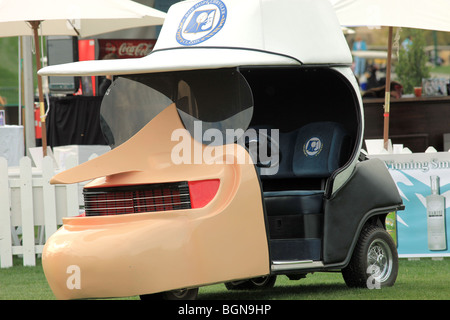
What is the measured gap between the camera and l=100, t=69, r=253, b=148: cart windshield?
251 inches

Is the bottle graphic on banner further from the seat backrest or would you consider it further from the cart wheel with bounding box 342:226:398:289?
the seat backrest

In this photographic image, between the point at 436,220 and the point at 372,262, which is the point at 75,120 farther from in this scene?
the point at 372,262

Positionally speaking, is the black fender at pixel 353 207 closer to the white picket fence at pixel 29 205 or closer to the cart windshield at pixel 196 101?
the cart windshield at pixel 196 101

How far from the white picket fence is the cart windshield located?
353 centimetres

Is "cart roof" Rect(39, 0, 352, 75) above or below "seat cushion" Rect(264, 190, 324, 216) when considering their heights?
above

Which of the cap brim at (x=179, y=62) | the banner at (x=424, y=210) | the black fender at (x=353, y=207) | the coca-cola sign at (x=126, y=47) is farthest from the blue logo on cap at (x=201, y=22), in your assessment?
the coca-cola sign at (x=126, y=47)

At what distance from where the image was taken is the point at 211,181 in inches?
239

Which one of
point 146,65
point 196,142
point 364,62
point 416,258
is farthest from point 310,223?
point 364,62

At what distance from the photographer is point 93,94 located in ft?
56.7

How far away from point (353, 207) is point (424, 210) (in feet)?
9.37

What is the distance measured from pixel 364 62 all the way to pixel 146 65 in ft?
85.1

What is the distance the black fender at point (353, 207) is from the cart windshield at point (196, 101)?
1205 millimetres

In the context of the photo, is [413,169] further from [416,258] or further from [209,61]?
[209,61]

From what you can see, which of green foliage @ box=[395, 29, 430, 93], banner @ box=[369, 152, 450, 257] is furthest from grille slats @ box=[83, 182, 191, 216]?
green foliage @ box=[395, 29, 430, 93]
